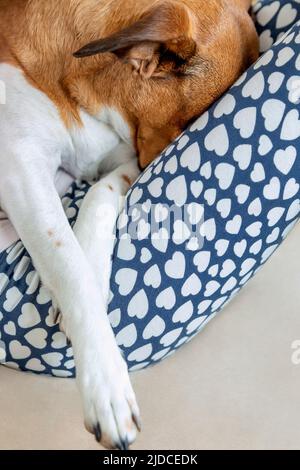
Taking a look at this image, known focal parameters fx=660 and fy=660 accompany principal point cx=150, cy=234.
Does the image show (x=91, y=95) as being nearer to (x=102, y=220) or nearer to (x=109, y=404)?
(x=102, y=220)

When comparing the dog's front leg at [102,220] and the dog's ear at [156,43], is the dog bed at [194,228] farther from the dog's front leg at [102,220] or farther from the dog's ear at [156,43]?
the dog's ear at [156,43]

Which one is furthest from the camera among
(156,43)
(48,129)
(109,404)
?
(48,129)

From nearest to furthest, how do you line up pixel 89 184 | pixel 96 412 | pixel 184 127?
1. pixel 96 412
2. pixel 184 127
3. pixel 89 184

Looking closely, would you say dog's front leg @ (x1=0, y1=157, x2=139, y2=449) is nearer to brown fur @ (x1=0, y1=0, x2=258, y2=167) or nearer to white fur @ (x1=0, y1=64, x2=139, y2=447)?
white fur @ (x1=0, y1=64, x2=139, y2=447)

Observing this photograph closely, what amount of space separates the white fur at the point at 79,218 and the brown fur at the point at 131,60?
0.05 meters

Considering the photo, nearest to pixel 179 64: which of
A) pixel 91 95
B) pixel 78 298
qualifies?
pixel 91 95

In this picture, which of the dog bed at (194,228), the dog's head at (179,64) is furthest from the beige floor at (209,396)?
the dog's head at (179,64)

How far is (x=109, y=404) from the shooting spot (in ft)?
3.76

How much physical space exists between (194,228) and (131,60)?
38 cm

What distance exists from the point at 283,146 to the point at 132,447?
2.23 feet

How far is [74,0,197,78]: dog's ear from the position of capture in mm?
1213

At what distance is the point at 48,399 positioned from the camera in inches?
54.4
